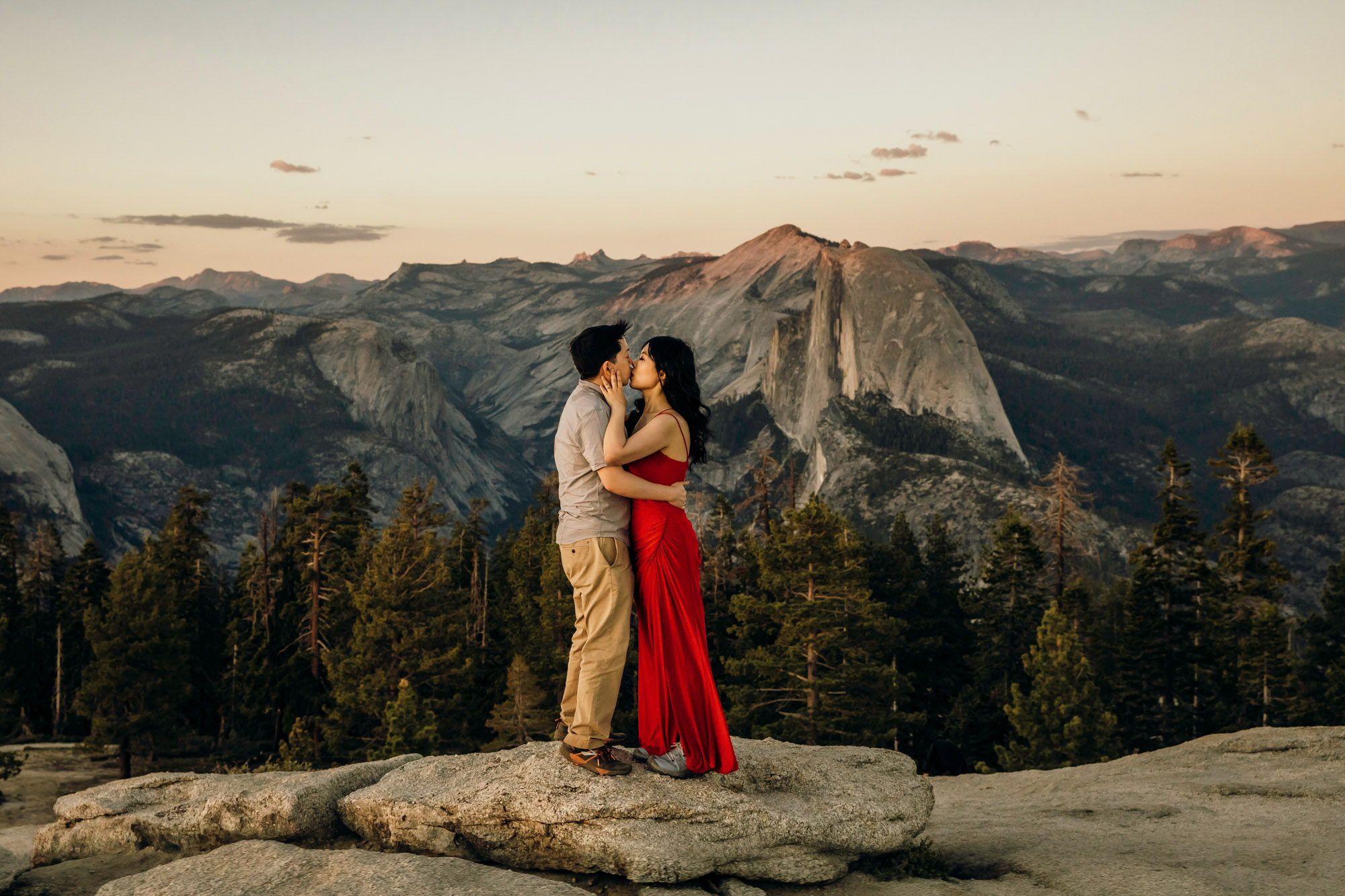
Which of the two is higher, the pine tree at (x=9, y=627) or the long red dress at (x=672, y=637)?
the long red dress at (x=672, y=637)

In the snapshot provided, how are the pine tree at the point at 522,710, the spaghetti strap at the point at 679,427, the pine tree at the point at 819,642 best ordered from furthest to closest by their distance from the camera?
the pine tree at the point at 522,710 → the pine tree at the point at 819,642 → the spaghetti strap at the point at 679,427

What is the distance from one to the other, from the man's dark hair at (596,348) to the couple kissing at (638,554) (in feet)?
0.04

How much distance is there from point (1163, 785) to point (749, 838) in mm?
8698

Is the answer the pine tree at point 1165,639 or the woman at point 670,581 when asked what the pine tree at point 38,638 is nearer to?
the woman at point 670,581

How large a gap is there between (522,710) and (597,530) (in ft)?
91.7

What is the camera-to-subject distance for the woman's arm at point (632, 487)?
28.3ft

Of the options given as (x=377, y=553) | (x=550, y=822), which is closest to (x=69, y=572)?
(x=377, y=553)

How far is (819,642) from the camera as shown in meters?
30.9

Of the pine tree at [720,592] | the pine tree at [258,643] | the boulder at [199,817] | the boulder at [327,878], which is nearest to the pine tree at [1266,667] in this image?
the pine tree at [720,592]

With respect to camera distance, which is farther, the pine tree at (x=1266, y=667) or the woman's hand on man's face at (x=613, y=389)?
the pine tree at (x=1266, y=667)

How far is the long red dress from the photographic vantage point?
9.25 m

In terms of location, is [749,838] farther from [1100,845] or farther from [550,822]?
[1100,845]

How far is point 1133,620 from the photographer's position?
146ft

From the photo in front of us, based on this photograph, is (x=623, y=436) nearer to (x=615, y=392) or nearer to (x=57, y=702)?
(x=615, y=392)
